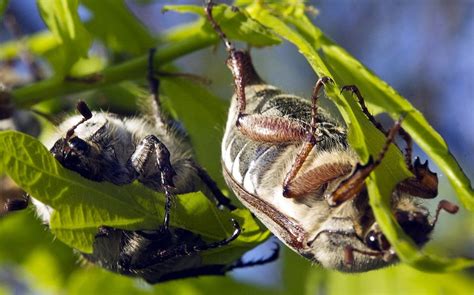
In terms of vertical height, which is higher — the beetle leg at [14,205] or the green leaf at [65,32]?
the green leaf at [65,32]

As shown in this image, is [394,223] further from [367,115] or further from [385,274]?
[385,274]

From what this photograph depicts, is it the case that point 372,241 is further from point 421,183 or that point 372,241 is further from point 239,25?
point 239,25

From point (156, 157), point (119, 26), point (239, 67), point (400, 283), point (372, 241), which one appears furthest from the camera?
point (119, 26)

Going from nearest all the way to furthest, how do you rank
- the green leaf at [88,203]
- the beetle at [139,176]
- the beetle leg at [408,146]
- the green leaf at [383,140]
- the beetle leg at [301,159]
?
the green leaf at [383,140], the green leaf at [88,203], the beetle leg at [408,146], the beetle leg at [301,159], the beetle at [139,176]

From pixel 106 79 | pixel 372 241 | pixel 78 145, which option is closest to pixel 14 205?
pixel 78 145

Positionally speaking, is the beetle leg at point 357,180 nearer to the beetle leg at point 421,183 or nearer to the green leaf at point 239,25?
the beetle leg at point 421,183

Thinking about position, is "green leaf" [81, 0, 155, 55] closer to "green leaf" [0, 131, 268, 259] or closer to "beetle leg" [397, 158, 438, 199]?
"green leaf" [0, 131, 268, 259]

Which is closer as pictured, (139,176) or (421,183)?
(421,183)

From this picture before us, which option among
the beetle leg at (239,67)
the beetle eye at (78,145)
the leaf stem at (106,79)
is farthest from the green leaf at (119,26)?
the beetle eye at (78,145)
